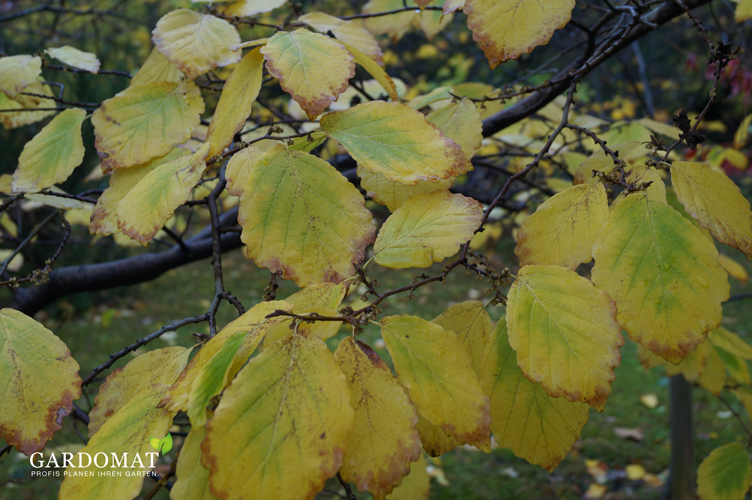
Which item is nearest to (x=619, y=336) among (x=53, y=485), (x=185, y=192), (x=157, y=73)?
(x=185, y=192)

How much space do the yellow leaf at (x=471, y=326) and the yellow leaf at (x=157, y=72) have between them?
2.08 feet

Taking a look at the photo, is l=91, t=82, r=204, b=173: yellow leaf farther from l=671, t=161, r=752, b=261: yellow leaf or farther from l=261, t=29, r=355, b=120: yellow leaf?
l=671, t=161, r=752, b=261: yellow leaf

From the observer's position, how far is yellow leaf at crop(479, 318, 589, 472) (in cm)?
52

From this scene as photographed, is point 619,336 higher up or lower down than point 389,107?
lower down

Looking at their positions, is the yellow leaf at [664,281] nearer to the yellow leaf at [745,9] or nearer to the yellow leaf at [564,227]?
the yellow leaf at [564,227]

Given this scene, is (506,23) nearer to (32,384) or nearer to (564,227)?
(564,227)

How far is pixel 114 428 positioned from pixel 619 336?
1.66 ft

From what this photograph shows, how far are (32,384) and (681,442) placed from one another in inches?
94.1

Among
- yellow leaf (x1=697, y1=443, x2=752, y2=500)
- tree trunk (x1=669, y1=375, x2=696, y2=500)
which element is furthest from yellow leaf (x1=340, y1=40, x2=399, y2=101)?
tree trunk (x1=669, y1=375, x2=696, y2=500)

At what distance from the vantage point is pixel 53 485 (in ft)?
7.57

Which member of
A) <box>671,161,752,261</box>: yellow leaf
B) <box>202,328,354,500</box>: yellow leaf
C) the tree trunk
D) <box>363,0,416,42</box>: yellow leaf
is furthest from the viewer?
the tree trunk

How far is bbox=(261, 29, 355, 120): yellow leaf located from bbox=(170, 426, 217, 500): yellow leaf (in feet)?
1.17

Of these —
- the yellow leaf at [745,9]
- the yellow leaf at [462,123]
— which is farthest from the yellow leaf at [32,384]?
Result: the yellow leaf at [745,9]

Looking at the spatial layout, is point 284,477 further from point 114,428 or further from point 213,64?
point 213,64
